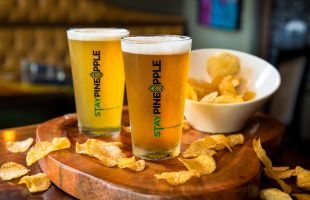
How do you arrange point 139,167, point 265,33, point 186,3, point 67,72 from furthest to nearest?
point 186,3, point 265,33, point 67,72, point 139,167

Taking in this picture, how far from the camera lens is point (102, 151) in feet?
2.77

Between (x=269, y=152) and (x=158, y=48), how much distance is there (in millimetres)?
395

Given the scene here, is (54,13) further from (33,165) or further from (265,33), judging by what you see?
(33,165)

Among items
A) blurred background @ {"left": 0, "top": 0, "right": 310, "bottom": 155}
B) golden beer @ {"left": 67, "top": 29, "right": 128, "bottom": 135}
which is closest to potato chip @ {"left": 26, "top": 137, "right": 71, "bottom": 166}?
golden beer @ {"left": 67, "top": 29, "right": 128, "bottom": 135}

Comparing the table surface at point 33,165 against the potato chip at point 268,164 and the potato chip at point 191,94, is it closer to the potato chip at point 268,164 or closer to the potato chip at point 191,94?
the potato chip at point 268,164

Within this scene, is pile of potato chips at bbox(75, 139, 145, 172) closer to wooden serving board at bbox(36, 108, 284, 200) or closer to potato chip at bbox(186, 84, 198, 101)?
wooden serving board at bbox(36, 108, 284, 200)

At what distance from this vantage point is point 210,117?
0.98m

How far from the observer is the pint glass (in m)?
0.79

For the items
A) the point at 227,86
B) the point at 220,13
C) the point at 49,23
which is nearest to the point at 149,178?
the point at 227,86

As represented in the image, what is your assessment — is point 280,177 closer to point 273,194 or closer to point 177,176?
point 273,194

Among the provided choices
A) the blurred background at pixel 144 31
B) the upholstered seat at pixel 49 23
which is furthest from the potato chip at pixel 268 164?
the upholstered seat at pixel 49 23

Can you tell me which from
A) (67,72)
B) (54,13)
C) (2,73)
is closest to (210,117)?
(67,72)

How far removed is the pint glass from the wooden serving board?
39mm

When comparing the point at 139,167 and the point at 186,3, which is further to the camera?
the point at 186,3
